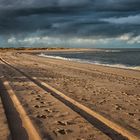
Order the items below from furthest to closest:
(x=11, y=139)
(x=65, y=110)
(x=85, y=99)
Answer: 1. (x=85, y=99)
2. (x=65, y=110)
3. (x=11, y=139)

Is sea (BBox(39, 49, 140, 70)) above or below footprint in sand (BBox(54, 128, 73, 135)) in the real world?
below

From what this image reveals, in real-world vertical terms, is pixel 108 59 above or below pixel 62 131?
below

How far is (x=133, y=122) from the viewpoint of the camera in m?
7.92

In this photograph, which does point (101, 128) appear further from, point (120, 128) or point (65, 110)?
point (65, 110)

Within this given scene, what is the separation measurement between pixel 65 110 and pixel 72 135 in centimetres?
246

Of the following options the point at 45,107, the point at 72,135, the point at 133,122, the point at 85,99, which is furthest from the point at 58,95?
the point at 72,135

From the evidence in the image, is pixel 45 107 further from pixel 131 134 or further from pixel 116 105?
pixel 131 134

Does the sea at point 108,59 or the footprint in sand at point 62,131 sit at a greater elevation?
the footprint in sand at point 62,131

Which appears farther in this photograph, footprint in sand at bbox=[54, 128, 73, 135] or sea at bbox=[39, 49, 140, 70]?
sea at bbox=[39, 49, 140, 70]

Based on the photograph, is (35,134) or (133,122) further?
(133,122)

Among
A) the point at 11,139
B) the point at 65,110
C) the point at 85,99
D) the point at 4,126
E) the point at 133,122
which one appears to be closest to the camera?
the point at 11,139

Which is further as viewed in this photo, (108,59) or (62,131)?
(108,59)

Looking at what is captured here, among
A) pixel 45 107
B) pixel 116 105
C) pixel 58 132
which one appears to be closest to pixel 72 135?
pixel 58 132

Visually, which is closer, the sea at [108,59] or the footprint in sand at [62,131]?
the footprint in sand at [62,131]
